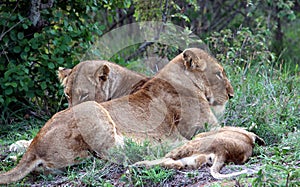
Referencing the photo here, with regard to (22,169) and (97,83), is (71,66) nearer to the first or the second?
(97,83)

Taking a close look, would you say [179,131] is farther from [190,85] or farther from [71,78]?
[71,78]

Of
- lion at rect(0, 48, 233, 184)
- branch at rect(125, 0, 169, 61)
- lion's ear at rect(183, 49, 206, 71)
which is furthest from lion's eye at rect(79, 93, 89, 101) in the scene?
branch at rect(125, 0, 169, 61)

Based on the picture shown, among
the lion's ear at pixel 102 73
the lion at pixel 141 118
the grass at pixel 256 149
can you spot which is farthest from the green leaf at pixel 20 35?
the lion at pixel 141 118

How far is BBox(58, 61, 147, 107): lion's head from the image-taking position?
5.46 meters

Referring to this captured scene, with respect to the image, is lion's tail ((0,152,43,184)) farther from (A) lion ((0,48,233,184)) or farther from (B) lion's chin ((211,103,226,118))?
(B) lion's chin ((211,103,226,118))

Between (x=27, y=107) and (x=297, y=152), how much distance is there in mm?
3380

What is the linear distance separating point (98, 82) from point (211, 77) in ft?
3.39

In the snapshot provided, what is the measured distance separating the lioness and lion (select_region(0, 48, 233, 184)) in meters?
0.41

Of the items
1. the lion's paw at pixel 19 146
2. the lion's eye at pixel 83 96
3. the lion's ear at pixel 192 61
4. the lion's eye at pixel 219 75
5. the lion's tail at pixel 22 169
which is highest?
the lion's ear at pixel 192 61

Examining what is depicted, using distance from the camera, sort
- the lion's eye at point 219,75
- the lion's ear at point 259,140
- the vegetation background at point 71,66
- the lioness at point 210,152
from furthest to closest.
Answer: the vegetation background at point 71,66 < the lion's eye at point 219,75 < the lion's ear at point 259,140 < the lioness at point 210,152

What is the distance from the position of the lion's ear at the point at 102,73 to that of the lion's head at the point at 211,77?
2.51 ft

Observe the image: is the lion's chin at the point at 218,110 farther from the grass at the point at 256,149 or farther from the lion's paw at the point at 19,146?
the lion's paw at the point at 19,146

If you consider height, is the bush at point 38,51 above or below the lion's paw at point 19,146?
above

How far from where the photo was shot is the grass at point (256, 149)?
4.16 meters
